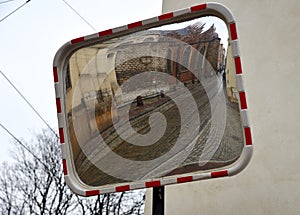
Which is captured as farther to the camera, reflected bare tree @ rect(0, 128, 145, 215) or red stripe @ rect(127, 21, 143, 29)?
reflected bare tree @ rect(0, 128, 145, 215)

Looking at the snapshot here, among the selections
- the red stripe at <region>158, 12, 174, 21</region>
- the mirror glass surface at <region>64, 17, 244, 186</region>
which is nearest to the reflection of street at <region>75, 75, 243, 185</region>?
the mirror glass surface at <region>64, 17, 244, 186</region>

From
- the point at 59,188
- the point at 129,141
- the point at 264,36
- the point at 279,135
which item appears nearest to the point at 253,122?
the point at 279,135

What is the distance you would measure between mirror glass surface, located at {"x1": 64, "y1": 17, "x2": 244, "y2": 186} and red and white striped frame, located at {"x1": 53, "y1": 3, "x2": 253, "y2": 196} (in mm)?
20

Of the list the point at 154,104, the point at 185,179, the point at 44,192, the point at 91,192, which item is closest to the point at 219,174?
the point at 185,179

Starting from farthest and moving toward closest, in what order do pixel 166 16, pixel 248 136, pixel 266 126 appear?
pixel 266 126
pixel 166 16
pixel 248 136

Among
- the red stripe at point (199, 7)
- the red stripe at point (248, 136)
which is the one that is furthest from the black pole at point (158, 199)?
the red stripe at point (199, 7)

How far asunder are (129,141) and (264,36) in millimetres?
839

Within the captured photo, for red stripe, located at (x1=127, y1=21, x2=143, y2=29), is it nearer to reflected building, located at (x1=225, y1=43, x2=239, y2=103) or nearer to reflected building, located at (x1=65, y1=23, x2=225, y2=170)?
reflected building, located at (x1=65, y1=23, x2=225, y2=170)

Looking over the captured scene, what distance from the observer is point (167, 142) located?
1669 millimetres

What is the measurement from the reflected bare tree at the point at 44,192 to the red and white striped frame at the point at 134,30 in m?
2.45

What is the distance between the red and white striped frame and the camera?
5.15 feet

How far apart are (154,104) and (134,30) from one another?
10.3 inches

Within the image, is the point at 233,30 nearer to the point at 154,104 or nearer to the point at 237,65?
the point at 237,65

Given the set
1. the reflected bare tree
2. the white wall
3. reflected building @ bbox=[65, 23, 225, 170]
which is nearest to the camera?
reflected building @ bbox=[65, 23, 225, 170]
